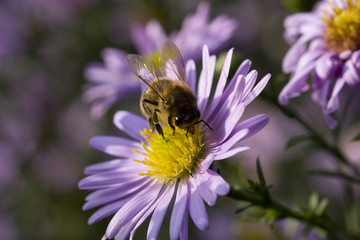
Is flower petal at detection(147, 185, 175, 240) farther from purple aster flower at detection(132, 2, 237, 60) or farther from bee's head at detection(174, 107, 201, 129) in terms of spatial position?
purple aster flower at detection(132, 2, 237, 60)

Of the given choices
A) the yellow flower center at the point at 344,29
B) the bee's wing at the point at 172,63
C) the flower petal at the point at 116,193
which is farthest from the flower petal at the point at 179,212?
the yellow flower center at the point at 344,29

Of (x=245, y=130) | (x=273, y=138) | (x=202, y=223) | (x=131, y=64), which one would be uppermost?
(x=131, y=64)

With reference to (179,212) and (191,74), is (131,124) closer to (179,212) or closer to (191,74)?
(191,74)

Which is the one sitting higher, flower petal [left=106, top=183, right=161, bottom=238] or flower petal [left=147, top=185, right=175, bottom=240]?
flower petal [left=106, top=183, right=161, bottom=238]

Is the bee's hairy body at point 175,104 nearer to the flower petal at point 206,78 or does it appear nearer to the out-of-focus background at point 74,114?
the flower petal at point 206,78

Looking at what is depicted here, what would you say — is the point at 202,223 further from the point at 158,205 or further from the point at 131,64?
the point at 131,64

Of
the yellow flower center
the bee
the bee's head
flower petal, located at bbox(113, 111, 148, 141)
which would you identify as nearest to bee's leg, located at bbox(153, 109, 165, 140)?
the bee

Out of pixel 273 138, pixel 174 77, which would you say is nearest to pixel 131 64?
pixel 174 77
